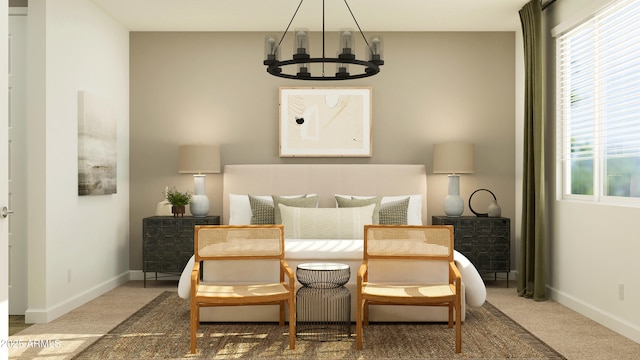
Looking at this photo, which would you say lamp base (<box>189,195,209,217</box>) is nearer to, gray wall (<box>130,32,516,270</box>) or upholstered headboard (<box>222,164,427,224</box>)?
upholstered headboard (<box>222,164,427,224</box>)

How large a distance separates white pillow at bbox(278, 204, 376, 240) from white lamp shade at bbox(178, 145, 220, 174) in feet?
4.12

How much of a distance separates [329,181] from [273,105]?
1.08 m

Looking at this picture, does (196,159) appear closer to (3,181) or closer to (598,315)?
(3,181)

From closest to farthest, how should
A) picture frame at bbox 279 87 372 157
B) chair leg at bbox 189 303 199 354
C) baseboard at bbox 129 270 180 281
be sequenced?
chair leg at bbox 189 303 199 354, baseboard at bbox 129 270 180 281, picture frame at bbox 279 87 372 157

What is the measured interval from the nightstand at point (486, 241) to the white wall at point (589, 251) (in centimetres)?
61

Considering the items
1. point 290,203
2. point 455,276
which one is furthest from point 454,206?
point 455,276

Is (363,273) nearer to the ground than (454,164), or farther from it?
nearer to the ground

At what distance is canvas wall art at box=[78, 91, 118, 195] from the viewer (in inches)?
216

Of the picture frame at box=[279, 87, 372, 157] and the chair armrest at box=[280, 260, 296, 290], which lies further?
the picture frame at box=[279, 87, 372, 157]

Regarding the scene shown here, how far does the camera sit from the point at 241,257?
14.0 feet

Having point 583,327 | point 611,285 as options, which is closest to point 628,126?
point 611,285

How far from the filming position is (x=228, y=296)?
152 inches

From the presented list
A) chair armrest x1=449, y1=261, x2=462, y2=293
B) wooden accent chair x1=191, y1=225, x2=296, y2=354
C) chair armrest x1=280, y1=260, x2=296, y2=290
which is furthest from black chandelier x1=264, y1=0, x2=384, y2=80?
chair armrest x1=449, y1=261, x2=462, y2=293

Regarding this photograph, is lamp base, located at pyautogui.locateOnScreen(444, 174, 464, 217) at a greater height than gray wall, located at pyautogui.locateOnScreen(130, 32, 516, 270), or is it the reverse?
gray wall, located at pyautogui.locateOnScreen(130, 32, 516, 270)
